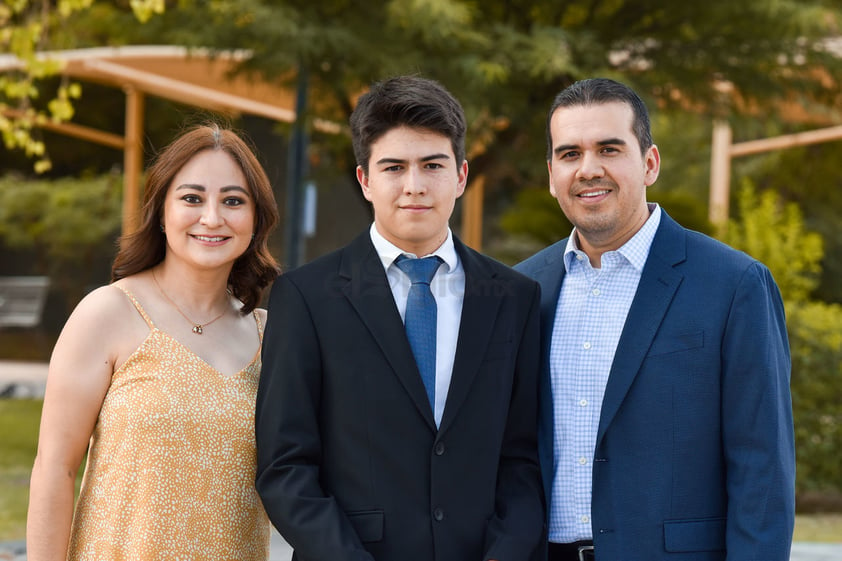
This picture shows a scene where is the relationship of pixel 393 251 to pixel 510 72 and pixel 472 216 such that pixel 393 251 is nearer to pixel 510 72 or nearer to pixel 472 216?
pixel 510 72

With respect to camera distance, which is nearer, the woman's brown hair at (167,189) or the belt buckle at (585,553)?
the belt buckle at (585,553)

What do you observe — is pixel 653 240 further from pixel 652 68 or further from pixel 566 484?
pixel 652 68

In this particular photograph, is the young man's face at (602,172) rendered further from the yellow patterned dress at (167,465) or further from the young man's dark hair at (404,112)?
the yellow patterned dress at (167,465)

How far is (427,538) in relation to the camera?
9.17 feet

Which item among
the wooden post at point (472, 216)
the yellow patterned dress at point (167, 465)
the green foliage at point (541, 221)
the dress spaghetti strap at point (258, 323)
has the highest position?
the wooden post at point (472, 216)

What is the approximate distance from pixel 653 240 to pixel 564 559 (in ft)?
3.41

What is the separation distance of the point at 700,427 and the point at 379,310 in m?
0.99

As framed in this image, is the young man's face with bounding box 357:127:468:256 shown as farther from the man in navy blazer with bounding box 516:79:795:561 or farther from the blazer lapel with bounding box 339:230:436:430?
the man in navy blazer with bounding box 516:79:795:561

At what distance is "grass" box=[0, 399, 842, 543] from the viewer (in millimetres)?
7472

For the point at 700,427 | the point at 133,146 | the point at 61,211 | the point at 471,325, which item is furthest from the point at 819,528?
the point at 61,211

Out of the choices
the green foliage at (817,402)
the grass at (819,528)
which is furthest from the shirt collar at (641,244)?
the green foliage at (817,402)

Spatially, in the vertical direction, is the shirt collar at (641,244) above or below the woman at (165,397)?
above

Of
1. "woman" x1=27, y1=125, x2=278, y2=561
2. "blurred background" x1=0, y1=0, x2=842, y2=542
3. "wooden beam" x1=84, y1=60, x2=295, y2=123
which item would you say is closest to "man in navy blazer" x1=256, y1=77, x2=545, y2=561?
"woman" x1=27, y1=125, x2=278, y2=561

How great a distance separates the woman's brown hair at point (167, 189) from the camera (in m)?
3.22
